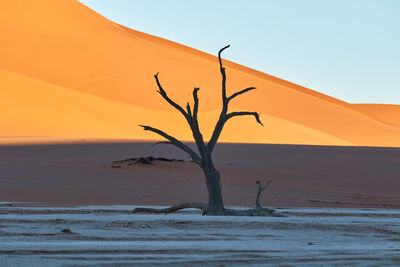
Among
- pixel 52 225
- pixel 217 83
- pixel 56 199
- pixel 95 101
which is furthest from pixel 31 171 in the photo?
pixel 217 83

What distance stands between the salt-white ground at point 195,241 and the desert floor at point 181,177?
6787 mm

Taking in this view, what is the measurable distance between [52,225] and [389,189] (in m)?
15.2

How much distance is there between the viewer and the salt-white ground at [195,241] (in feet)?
24.6

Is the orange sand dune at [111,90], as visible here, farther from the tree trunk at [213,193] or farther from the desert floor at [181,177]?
the tree trunk at [213,193]

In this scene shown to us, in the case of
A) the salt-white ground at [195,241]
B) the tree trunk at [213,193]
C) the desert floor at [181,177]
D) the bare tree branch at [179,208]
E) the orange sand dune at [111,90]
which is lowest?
the salt-white ground at [195,241]

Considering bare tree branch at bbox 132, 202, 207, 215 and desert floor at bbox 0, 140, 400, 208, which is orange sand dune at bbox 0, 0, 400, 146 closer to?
desert floor at bbox 0, 140, 400, 208

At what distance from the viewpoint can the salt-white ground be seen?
7.50 metres

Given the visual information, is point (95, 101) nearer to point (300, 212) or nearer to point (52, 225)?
point (300, 212)

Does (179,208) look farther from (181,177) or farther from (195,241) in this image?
(181,177)

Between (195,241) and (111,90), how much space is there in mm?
45818

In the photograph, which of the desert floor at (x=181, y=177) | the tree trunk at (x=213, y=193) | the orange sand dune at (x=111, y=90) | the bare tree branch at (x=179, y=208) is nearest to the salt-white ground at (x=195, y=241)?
the tree trunk at (x=213, y=193)

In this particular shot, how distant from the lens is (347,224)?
37.9ft

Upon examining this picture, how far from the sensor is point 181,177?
2414 centimetres

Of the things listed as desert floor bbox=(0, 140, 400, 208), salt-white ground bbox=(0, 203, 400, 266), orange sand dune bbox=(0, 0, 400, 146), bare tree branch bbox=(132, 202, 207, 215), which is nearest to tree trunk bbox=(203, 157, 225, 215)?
bare tree branch bbox=(132, 202, 207, 215)
